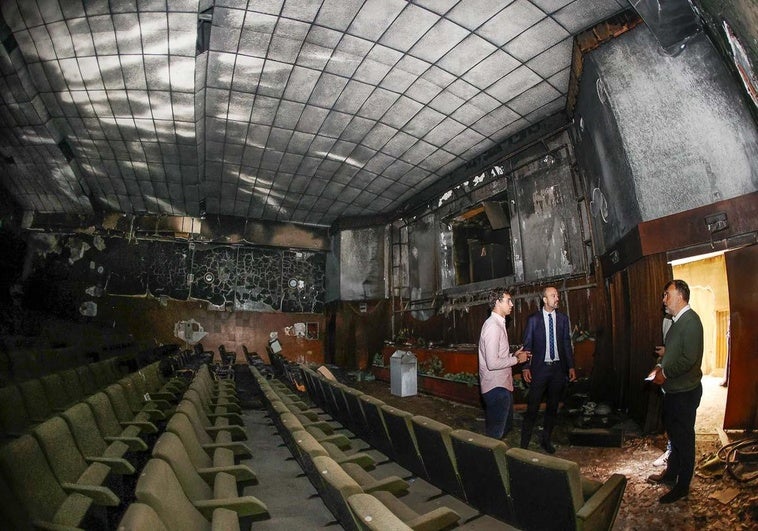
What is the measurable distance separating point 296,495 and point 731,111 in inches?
178

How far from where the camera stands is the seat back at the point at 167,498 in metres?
1.26

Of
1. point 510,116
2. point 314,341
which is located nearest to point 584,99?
point 510,116

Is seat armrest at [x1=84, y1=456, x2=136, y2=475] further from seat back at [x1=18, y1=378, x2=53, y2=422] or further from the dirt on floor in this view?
the dirt on floor

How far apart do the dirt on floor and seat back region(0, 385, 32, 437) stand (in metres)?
3.57

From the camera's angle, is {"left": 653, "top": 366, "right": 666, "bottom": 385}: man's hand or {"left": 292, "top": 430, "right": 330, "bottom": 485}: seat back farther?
{"left": 653, "top": 366, "right": 666, "bottom": 385}: man's hand

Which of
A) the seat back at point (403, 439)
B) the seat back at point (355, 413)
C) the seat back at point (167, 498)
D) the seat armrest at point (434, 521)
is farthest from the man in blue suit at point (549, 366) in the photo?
the seat back at point (167, 498)

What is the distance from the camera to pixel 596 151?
477cm

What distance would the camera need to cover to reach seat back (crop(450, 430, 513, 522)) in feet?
5.95

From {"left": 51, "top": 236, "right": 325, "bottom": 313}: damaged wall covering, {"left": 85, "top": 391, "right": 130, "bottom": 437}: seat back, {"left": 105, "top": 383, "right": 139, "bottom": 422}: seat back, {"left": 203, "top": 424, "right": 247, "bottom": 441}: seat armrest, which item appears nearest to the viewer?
{"left": 85, "top": 391, "right": 130, "bottom": 437}: seat back

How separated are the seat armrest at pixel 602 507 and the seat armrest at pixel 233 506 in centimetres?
131

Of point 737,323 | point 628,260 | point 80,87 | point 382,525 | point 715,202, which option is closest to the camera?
point 382,525

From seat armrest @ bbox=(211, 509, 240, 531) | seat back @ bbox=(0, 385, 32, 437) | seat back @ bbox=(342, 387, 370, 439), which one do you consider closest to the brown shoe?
seat back @ bbox=(342, 387, 370, 439)

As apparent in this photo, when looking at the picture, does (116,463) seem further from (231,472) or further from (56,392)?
(56,392)

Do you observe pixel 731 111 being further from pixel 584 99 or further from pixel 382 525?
pixel 382 525
